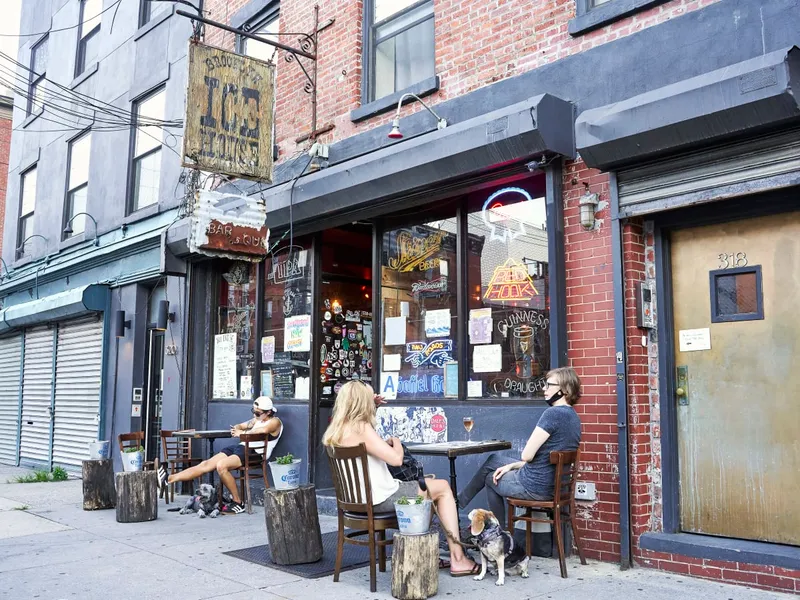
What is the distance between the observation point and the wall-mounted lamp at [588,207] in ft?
21.1

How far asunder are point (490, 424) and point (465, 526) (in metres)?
0.99

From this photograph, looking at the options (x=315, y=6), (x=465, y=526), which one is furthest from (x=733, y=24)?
(x=315, y=6)

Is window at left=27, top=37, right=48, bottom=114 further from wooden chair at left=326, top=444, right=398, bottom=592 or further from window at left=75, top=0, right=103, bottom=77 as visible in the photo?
wooden chair at left=326, top=444, right=398, bottom=592

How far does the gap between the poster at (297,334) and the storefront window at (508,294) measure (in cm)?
280

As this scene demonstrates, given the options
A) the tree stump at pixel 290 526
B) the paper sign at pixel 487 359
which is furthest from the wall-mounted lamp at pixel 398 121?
the tree stump at pixel 290 526

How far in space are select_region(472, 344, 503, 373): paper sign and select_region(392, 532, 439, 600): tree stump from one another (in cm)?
245

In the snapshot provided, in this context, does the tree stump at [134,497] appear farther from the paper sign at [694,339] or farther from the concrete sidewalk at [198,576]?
the paper sign at [694,339]

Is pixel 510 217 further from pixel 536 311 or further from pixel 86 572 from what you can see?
pixel 86 572

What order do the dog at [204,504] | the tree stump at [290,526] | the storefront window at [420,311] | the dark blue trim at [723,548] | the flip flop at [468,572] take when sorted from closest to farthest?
the dark blue trim at [723,548] → the flip flop at [468,572] → the tree stump at [290,526] → the storefront window at [420,311] → the dog at [204,504]

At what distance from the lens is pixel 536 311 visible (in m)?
7.03

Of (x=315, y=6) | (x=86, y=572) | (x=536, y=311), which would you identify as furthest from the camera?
(x=315, y=6)

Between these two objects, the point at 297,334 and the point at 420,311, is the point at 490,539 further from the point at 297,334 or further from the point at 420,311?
the point at 297,334

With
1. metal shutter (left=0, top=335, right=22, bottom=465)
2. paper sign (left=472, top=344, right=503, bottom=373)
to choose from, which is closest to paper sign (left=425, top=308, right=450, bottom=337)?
paper sign (left=472, top=344, right=503, bottom=373)

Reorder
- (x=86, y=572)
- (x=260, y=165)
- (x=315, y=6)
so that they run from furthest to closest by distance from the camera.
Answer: (x=315, y=6)
(x=260, y=165)
(x=86, y=572)
